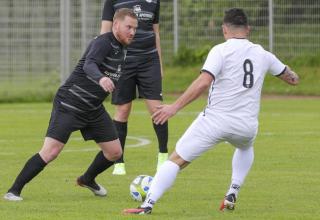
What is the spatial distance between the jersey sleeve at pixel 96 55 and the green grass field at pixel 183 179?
4.18ft

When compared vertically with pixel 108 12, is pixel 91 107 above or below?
below

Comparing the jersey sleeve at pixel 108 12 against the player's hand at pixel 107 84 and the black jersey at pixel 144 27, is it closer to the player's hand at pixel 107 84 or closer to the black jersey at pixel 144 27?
the black jersey at pixel 144 27

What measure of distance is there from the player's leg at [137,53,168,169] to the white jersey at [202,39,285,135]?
3.44 meters

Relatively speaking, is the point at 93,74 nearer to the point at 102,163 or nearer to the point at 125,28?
Answer: the point at 125,28

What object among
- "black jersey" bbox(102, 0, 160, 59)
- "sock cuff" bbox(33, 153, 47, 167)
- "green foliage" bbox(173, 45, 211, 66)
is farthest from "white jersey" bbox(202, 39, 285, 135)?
"green foliage" bbox(173, 45, 211, 66)

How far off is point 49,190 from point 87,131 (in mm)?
986

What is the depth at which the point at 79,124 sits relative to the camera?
10070 millimetres

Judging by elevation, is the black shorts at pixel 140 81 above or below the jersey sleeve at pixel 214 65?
below

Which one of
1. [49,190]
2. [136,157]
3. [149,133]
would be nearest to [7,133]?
[149,133]

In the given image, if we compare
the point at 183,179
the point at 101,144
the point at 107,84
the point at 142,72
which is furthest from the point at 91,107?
the point at 142,72

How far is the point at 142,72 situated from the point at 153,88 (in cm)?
25

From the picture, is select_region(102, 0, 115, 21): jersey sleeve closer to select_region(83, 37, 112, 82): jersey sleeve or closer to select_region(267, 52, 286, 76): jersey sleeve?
select_region(83, 37, 112, 82): jersey sleeve

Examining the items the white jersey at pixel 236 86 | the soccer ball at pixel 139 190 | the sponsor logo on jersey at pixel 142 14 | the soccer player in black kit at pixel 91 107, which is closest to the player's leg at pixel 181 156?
the white jersey at pixel 236 86

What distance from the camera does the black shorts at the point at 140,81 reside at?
12.5 metres
